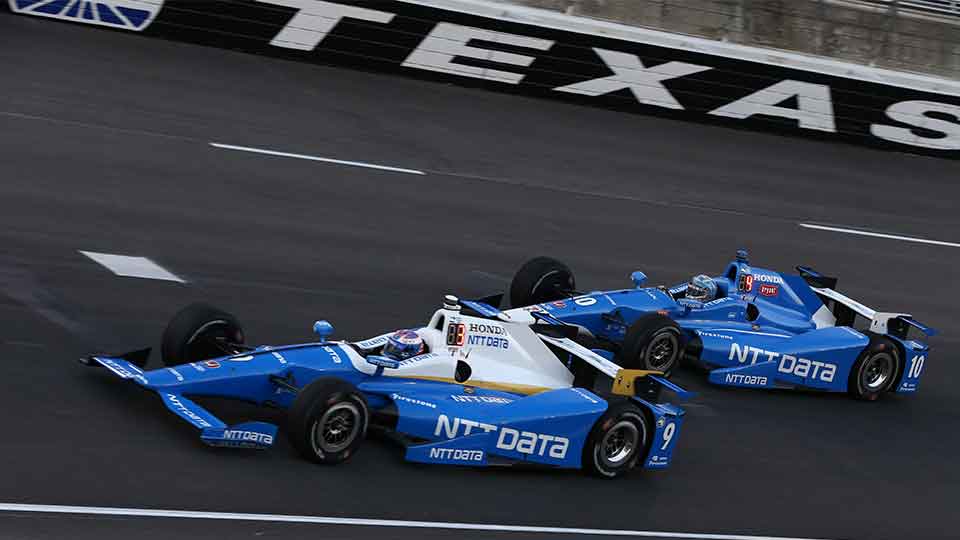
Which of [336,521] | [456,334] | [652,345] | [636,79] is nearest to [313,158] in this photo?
[636,79]

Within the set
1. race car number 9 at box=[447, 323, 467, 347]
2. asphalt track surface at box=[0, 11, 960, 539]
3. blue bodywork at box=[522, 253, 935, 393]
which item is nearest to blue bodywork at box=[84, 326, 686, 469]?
asphalt track surface at box=[0, 11, 960, 539]

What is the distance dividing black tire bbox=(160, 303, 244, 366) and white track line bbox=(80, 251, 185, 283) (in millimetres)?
2657

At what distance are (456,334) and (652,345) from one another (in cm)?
208

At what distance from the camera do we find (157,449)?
29.1ft

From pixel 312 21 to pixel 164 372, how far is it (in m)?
11.9

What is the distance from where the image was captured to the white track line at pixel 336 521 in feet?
25.8

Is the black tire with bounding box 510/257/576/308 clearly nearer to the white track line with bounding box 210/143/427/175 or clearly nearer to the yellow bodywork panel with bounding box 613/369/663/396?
the yellow bodywork panel with bounding box 613/369/663/396

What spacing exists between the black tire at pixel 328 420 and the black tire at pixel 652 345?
3.02m

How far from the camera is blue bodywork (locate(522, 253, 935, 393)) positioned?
1217cm

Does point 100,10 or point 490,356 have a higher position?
point 100,10

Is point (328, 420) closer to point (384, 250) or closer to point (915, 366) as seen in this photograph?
point (384, 250)

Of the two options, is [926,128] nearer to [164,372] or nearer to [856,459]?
[856,459]

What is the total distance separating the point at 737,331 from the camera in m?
12.5

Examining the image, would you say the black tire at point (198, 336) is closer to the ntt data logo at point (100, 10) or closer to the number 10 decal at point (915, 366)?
the number 10 decal at point (915, 366)
